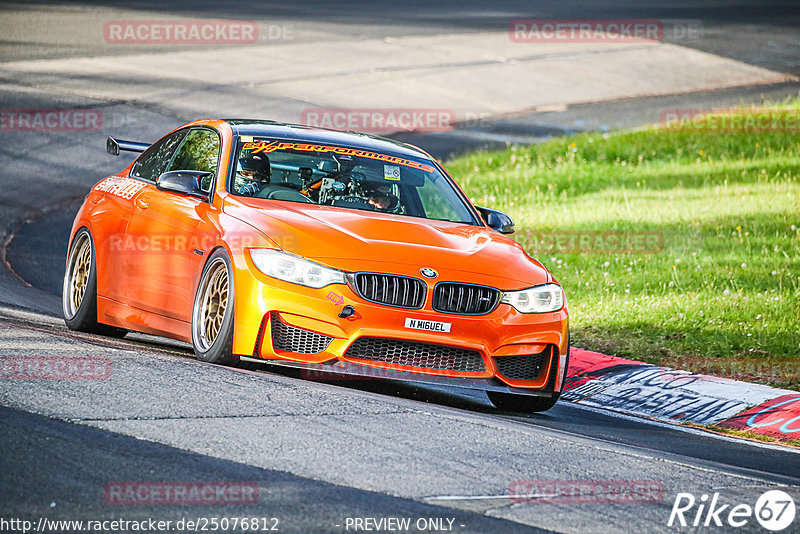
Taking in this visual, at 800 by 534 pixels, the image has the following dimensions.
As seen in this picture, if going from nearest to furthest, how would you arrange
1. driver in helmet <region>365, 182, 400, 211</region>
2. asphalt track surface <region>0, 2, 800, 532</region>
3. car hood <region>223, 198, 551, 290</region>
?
asphalt track surface <region>0, 2, 800, 532</region>
car hood <region>223, 198, 551, 290</region>
driver in helmet <region>365, 182, 400, 211</region>

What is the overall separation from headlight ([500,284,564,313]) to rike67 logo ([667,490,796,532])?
7.37 ft

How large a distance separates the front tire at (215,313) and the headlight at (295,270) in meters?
0.24

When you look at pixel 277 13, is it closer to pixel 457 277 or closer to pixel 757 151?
pixel 757 151

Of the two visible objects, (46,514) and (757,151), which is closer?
(46,514)

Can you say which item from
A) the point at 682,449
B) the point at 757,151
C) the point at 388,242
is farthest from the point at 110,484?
the point at 757,151

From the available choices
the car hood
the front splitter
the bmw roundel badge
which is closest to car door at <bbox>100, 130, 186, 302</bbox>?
the car hood

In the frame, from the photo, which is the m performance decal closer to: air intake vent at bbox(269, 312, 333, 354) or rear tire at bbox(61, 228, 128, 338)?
rear tire at bbox(61, 228, 128, 338)

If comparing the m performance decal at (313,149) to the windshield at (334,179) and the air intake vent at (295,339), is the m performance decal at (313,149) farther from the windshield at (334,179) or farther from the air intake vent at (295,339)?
the air intake vent at (295,339)

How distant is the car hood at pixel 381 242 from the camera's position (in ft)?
24.6

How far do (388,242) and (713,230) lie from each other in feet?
27.6

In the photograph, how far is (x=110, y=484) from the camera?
5.01 m

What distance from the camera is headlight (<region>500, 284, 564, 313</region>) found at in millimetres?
7766

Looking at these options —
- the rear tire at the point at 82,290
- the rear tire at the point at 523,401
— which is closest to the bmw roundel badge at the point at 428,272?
the rear tire at the point at 523,401

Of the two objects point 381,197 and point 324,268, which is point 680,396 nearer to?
point 381,197
